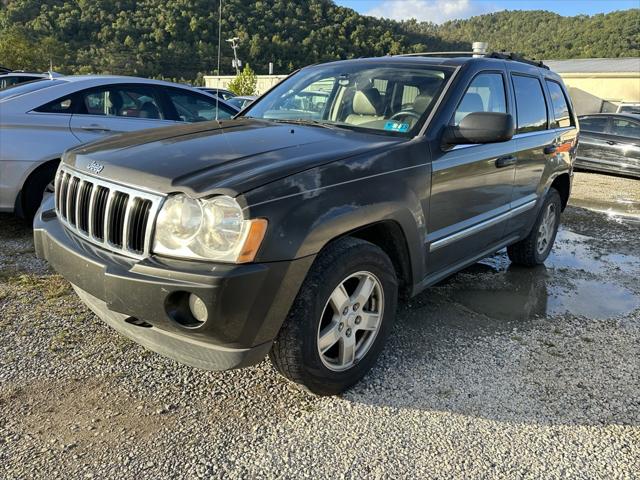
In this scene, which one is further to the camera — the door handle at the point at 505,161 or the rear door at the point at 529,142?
the rear door at the point at 529,142

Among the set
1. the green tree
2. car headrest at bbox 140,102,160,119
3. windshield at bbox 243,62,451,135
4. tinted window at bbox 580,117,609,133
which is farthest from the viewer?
the green tree

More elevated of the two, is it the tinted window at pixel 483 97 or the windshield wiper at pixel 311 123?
the tinted window at pixel 483 97

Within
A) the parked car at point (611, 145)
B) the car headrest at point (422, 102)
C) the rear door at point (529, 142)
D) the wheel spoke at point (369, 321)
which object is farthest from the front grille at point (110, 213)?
the parked car at point (611, 145)

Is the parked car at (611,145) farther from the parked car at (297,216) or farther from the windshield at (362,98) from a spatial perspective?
the windshield at (362,98)

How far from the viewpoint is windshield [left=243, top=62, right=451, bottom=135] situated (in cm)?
325

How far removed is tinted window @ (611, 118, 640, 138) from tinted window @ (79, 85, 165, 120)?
10699 mm

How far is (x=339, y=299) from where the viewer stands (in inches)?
101

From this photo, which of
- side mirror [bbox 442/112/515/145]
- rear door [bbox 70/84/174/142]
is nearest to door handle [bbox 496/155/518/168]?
side mirror [bbox 442/112/515/145]

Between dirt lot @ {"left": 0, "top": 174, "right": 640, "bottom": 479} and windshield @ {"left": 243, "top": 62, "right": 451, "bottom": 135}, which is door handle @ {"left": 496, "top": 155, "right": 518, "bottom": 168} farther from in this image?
dirt lot @ {"left": 0, "top": 174, "right": 640, "bottom": 479}

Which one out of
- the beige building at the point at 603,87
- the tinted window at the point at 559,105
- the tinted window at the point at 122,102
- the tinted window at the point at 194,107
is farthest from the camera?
the beige building at the point at 603,87

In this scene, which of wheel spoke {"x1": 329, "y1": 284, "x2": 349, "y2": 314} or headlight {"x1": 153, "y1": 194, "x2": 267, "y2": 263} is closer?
headlight {"x1": 153, "y1": 194, "x2": 267, "y2": 263}

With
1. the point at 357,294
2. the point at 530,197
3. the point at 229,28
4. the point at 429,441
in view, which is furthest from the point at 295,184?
the point at 229,28

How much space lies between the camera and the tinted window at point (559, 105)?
4.80m

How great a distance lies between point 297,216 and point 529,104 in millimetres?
2993
